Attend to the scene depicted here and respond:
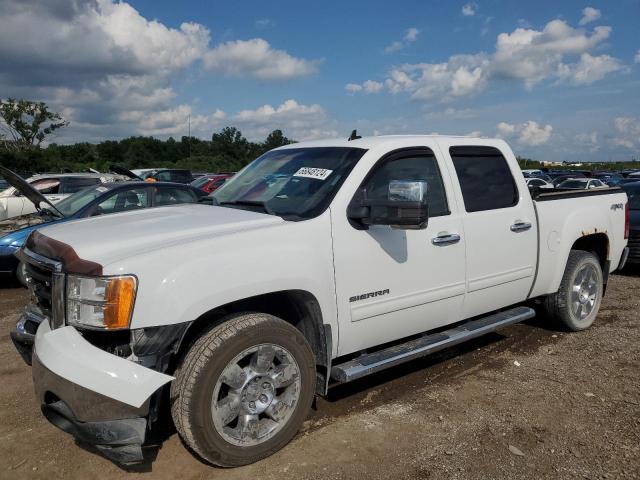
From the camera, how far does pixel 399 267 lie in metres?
3.58

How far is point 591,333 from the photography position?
18.1ft

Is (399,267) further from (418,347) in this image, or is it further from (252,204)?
(252,204)

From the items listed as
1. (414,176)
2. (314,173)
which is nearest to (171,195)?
(314,173)

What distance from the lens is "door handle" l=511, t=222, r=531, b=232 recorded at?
14.5ft

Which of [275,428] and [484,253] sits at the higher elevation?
[484,253]

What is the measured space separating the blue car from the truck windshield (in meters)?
3.46

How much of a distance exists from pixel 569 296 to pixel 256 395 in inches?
144

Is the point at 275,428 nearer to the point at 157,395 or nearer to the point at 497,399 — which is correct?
the point at 157,395

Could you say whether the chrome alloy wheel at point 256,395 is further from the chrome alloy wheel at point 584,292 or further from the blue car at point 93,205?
the blue car at point 93,205

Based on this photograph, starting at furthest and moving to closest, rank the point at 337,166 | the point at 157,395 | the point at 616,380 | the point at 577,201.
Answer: the point at 577,201, the point at 616,380, the point at 337,166, the point at 157,395

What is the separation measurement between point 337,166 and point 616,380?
114 inches

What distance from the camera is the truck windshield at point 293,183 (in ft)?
11.3

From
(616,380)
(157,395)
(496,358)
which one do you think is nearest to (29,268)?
(157,395)

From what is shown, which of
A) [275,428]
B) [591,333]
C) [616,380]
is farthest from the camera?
[591,333]
